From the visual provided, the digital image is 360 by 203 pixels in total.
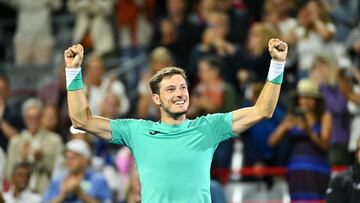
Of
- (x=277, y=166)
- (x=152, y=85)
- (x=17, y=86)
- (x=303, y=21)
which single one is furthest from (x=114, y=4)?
(x=152, y=85)

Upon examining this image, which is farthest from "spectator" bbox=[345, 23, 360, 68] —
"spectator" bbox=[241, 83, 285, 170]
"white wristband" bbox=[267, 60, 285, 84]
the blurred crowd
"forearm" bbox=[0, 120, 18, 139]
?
"white wristband" bbox=[267, 60, 285, 84]

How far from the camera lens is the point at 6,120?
16.4 metres

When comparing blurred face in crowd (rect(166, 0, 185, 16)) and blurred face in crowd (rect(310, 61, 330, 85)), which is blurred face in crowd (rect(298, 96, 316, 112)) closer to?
blurred face in crowd (rect(310, 61, 330, 85))

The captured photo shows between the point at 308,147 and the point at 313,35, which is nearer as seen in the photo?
the point at 308,147

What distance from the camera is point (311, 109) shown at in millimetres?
13586

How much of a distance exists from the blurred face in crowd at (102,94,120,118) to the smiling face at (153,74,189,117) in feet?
20.8

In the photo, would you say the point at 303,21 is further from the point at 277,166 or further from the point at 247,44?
the point at 277,166

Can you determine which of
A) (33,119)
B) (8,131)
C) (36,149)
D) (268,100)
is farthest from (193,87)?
(268,100)

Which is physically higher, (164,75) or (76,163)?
(164,75)

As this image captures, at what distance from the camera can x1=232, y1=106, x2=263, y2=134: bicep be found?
9008 mm

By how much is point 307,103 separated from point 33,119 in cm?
378

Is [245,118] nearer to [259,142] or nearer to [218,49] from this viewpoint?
[259,142]

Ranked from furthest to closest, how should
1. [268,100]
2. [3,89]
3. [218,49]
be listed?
1. [3,89]
2. [218,49]
3. [268,100]

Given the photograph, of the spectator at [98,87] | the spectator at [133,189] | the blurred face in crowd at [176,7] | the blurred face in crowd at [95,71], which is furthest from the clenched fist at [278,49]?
the blurred face in crowd at [176,7]
